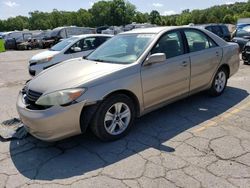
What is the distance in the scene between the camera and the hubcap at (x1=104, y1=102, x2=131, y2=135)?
13.2 ft

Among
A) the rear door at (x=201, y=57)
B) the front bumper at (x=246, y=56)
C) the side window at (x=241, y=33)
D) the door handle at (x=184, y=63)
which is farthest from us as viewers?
the side window at (x=241, y=33)

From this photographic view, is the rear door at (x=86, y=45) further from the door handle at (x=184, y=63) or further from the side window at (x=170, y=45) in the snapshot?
the door handle at (x=184, y=63)

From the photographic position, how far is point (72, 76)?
4.04 m

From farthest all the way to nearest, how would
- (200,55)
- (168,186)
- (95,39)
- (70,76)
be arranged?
(95,39) < (200,55) < (70,76) < (168,186)

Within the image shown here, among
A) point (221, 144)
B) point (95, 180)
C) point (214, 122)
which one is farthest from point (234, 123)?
point (95, 180)

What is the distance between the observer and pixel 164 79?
456 centimetres

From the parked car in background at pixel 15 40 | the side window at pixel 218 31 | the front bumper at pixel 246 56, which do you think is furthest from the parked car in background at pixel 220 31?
the parked car in background at pixel 15 40

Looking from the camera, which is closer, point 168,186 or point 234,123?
point 168,186

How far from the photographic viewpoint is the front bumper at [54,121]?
11.7 ft

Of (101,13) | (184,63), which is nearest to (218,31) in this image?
(184,63)

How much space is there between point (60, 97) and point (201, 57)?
9.41 ft

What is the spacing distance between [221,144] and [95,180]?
1812 mm

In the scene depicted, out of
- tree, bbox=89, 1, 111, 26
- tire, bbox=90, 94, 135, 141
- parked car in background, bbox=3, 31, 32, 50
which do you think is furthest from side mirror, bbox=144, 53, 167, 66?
tree, bbox=89, 1, 111, 26

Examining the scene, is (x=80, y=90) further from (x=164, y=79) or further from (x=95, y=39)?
(x=95, y=39)
